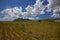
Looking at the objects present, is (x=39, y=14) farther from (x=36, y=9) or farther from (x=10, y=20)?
(x=10, y=20)

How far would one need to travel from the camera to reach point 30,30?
201 centimetres

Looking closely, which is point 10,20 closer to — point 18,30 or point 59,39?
point 18,30

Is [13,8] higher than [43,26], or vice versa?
[13,8]

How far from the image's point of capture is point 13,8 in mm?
2037

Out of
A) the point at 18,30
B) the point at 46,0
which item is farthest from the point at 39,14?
the point at 18,30

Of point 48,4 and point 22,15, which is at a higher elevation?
point 48,4

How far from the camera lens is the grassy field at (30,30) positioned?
197 cm

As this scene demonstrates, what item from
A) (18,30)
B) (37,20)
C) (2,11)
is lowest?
(18,30)

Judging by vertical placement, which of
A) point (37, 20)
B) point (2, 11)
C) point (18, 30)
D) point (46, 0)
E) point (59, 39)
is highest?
point (46, 0)

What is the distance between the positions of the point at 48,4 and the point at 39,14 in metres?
0.20

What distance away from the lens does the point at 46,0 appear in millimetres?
2057

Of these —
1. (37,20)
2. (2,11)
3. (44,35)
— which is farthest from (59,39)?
(2,11)

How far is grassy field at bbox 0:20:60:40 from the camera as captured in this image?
6.48 ft

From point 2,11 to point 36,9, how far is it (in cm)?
48
